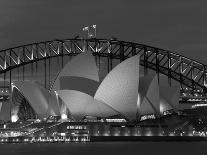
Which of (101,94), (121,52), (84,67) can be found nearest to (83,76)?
(84,67)

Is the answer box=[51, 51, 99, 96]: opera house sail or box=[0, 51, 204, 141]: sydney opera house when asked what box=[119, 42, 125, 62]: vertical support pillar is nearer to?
box=[0, 51, 204, 141]: sydney opera house

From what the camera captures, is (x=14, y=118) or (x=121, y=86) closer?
(x=121, y=86)

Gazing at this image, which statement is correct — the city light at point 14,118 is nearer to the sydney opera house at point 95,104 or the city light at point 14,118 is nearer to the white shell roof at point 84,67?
the sydney opera house at point 95,104

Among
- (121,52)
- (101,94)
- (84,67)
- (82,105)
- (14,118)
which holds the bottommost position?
(14,118)

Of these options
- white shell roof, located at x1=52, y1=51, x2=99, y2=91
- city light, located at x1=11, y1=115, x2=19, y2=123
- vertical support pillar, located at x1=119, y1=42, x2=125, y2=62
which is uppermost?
vertical support pillar, located at x1=119, y1=42, x2=125, y2=62

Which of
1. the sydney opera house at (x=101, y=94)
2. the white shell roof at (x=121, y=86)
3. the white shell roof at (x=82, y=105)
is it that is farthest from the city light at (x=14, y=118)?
the white shell roof at (x=121, y=86)

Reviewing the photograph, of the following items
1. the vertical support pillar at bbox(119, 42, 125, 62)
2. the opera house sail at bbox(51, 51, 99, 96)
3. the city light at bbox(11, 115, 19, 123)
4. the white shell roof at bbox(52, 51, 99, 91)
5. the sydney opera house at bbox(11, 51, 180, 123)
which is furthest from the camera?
the city light at bbox(11, 115, 19, 123)

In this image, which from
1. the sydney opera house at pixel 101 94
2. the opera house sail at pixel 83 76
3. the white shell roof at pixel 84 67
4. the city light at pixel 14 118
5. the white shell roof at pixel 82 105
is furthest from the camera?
the city light at pixel 14 118

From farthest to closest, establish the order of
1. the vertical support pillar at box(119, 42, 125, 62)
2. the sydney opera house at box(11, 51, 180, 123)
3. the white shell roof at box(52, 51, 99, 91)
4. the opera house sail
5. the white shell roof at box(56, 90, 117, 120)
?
1. the vertical support pillar at box(119, 42, 125, 62)
2. the white shell roof at box(56, 90, 117, 120)
3. the white shell roof at box(52, 51, 99, 91)
4. the opera house sail
5. the sydney opera house at box(11, 51, 180, 123)

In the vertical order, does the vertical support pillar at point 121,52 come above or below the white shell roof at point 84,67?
above

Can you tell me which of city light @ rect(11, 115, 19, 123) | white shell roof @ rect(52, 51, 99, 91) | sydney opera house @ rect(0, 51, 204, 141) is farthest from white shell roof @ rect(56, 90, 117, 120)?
city light @ rect(11, 115, 19, 123)

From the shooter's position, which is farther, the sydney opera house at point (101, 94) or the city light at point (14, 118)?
the city light at point (14, 118)

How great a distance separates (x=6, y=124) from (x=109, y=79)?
111 feet

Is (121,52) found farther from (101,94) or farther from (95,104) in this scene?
(101,94)
